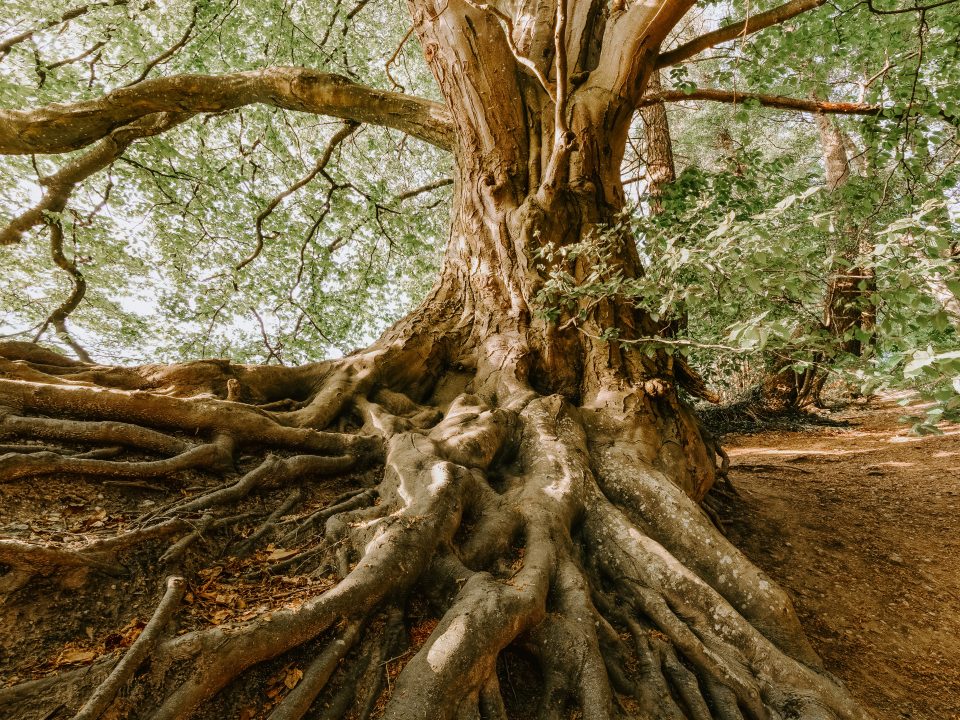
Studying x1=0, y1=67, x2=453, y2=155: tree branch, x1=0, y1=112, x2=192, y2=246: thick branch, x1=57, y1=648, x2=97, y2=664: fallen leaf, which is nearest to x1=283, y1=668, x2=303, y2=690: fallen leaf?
x1=57, y1=648, x2=97, y2=664: fallen leaf

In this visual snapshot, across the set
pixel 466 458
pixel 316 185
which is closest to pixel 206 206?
pixel 316 185

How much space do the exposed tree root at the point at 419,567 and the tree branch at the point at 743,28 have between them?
373cm

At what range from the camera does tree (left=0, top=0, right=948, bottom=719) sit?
1.76 metres

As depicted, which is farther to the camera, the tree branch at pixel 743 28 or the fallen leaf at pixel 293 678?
the tree branch at pixel 743 28

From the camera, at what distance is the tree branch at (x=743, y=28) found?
3744 millimetres

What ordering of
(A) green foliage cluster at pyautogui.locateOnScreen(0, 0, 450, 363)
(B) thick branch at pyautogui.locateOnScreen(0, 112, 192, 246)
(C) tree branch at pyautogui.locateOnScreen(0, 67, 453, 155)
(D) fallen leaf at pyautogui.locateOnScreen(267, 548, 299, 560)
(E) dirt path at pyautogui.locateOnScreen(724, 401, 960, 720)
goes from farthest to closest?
(A) green foliage cluster at pyautogui.locateOnScreen(0, 0, 450, 363), (B) thick branch at pyautogui.locateOnScreen(0, 112, 192, 246), (C) tree branch at pyautogui.locateOnScreen(0, 67, 453, 155), (E) dirt path at pyautogui.locateOnScreen(724, 401, 960, 720), (D) fallen leaf at pyautogui.locateOnScreen(267, 548, 299, 560)

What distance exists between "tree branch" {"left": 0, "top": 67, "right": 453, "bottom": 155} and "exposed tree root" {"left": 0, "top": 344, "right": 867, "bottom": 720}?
9.09 feet

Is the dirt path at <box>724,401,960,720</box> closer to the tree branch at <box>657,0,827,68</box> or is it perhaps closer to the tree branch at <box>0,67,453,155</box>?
the tree branch at <box>657,0,827,68</box>

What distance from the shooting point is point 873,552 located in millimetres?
4125

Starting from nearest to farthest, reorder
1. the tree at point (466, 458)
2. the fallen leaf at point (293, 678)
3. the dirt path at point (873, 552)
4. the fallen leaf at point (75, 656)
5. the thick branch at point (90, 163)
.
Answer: the fallen leaf at point (75, 656) < the fallen leaf at point (293, 678) < the tree at point (466, 458) < the dirt path at point (873, 552) < the thick branch at point (90, 163)

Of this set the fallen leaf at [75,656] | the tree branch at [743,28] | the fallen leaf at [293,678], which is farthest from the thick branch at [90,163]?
the fallen leaf at [293,678]

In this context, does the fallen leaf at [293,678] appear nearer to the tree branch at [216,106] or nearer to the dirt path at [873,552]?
the dirt path at [873,552]

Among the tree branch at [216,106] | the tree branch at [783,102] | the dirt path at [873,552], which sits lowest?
the dirt path at [873,552]

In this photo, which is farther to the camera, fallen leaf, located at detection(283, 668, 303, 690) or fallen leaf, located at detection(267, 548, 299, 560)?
fallen leaf, located at detection(267, 548, 299, 560)
